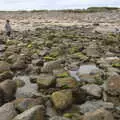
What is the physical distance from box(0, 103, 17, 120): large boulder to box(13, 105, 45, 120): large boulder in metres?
0.33

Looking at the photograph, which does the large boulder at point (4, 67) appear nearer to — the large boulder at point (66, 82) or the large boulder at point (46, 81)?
the large boulder at point (46, 81)

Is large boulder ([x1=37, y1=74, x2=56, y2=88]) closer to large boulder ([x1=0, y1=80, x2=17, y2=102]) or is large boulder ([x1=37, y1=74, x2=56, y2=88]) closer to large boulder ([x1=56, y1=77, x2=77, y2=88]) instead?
large boulder ([x1=56, y1=77, x2=77, y2=88])

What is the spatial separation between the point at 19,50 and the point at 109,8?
Answer: 131ft

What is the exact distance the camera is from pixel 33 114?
6.27 metres

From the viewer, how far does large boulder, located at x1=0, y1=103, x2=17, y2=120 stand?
6.56 m

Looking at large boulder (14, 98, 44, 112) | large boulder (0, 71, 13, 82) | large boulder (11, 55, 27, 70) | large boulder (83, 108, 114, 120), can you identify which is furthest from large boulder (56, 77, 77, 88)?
large boulder (11, 55, 27, 70)

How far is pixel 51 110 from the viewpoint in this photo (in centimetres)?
727

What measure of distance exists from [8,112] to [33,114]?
0.73 m

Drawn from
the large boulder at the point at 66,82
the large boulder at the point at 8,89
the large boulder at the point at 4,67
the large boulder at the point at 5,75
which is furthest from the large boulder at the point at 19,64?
the large boulder at the point at 66,82

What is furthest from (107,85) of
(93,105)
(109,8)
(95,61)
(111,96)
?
(109,8)

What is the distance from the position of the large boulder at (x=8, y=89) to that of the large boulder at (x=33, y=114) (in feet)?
5.41

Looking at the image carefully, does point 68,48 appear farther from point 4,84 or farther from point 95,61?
point 4,84

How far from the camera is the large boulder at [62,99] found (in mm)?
7207

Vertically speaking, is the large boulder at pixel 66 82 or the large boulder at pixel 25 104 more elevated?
the large boulder at pixel 66 82
